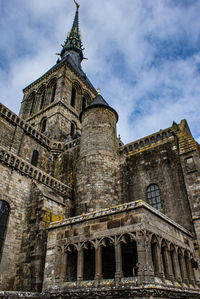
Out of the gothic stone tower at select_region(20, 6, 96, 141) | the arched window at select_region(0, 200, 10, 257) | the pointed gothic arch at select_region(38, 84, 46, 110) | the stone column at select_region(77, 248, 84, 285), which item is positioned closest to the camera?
the stone column at select_region(77, 248, 84, 285)

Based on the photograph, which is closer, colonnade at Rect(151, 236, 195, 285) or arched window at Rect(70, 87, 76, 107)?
colonnade at Rect(151, 236, 195, 285)

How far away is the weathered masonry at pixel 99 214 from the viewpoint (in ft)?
25.5

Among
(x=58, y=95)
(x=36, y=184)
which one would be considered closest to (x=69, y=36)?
(x=58, y=95)

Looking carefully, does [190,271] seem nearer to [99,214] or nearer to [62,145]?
[99,214]

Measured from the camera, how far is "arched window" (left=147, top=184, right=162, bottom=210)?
13227mm

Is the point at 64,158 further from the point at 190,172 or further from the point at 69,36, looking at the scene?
the point at 69,36

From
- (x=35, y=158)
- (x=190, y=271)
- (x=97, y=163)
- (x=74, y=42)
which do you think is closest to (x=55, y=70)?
(x=74, y=42)

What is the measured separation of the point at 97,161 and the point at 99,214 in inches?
262

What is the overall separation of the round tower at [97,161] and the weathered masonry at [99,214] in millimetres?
67

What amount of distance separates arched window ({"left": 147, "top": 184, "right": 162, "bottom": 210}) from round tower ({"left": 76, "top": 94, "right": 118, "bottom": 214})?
2.08 metres

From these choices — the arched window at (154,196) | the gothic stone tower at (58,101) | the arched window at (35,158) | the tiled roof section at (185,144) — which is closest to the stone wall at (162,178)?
the arched window at (154,196)

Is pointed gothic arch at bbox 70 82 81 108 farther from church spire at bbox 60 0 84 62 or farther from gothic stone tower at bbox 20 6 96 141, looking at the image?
church spire at bbox 60 0 84 62

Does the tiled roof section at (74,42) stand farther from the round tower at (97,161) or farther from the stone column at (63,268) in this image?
the stone column at (63,268)

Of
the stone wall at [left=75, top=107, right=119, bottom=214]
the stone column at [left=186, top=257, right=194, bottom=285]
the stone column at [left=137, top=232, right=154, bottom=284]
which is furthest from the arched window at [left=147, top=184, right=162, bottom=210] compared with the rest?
the stone column at [left=137, top=232, right=154, bottom=284]
